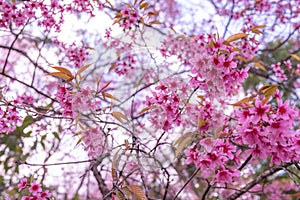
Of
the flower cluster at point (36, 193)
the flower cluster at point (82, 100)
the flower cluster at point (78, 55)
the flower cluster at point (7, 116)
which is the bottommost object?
the flower cluster at point (36, 193)

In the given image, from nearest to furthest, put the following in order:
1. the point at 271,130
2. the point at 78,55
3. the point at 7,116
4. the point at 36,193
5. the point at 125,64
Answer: the point at 271,130 → the point at 36,193 → the point at 7,116 → the point at 78,55 → the point at 125,64

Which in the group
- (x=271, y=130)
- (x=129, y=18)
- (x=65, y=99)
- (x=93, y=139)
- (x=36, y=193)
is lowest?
(x=271, y=130)

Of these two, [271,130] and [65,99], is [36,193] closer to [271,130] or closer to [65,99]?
[65,99]

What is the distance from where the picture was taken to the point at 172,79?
1493 millimetres

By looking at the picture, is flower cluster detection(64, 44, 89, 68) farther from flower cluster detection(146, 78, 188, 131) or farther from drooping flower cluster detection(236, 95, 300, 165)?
drooping flower cluster detection(236, 95, 300, 165)

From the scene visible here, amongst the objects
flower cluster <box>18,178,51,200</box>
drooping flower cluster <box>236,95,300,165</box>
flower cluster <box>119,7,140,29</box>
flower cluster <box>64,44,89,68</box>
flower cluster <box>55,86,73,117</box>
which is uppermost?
flower cluster <box>64,44,89,68</box>

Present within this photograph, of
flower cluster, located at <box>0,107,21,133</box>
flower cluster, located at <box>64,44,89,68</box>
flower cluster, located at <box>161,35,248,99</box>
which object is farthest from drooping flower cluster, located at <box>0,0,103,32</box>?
flower cluster, located at <box>161,35,248,99</box>

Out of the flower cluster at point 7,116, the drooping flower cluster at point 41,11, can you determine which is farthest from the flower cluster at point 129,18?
the flower cluster at point 7,116

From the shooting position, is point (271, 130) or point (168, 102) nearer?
point (271, 130)

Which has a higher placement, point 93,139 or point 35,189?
point 93,139

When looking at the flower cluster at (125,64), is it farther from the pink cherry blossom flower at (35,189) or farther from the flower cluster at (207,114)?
the pink cherry blossom flower at (35,189)

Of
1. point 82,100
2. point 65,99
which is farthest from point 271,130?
point 65,99

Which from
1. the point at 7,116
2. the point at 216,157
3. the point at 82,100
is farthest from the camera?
the point at 7,116

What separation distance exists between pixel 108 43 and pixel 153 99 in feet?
5.72
